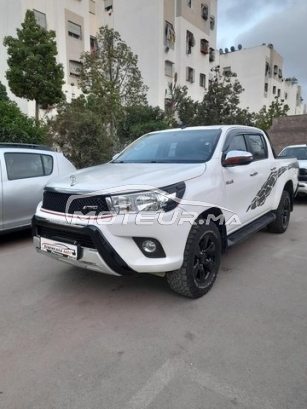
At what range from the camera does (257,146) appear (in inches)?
183

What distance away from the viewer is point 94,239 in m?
2.59

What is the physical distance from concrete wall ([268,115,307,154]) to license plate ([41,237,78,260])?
2025cm

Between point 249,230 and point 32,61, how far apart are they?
11.5 metres

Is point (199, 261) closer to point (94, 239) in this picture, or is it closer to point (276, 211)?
point (94, 239)

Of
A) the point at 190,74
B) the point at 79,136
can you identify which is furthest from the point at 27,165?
the point at 190,74

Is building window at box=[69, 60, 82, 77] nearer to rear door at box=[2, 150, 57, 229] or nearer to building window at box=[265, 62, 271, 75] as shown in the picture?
rear door at box=[2, 150, 57, 229]

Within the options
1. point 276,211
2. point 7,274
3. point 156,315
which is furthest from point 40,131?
point 156,315

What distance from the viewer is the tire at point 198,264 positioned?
2870mm

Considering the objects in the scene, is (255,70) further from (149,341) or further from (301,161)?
(149,341)

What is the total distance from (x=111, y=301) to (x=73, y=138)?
308 inches

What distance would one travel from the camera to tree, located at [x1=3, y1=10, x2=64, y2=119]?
11922 millimetres

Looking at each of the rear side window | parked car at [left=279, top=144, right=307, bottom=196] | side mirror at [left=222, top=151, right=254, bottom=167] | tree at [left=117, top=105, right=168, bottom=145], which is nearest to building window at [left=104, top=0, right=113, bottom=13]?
tree at [left=117, top=105, right=168, bottom=145]

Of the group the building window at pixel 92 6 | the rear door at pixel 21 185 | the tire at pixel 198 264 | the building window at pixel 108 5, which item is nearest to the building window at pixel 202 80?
the building window at pixel 108 5

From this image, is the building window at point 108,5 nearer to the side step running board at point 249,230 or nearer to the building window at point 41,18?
the building window at point 41,18
